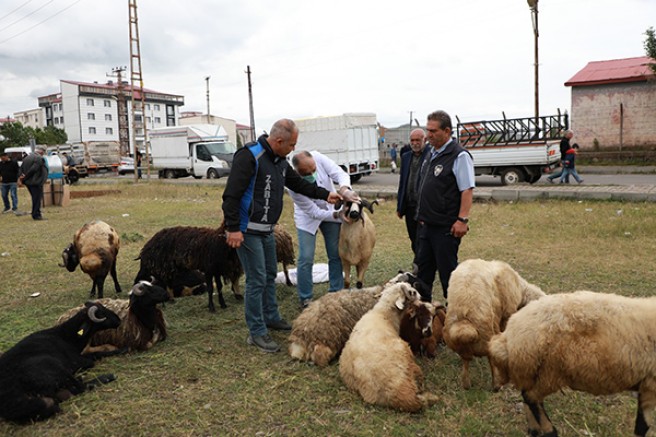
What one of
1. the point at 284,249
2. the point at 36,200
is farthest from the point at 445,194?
the point at 36,200

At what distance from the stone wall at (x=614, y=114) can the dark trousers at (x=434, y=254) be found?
26.4 m

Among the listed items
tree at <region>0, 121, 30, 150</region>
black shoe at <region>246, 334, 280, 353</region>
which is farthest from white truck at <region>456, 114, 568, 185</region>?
tree at <region>0, 121, 30, 150</region>

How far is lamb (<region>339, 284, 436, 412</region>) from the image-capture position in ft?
12.5

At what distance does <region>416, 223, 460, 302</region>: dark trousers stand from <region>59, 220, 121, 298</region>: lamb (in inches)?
178

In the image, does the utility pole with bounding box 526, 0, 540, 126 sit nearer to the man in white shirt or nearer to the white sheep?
the man in white shirt

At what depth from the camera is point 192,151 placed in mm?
31047

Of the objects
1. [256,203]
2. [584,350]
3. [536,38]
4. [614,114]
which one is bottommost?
[584,350]

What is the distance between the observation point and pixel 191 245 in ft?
22.5

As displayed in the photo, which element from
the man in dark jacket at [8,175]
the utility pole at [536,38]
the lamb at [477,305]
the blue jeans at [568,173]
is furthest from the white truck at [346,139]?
the lamb at [477,305]

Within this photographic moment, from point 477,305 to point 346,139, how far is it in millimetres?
18479

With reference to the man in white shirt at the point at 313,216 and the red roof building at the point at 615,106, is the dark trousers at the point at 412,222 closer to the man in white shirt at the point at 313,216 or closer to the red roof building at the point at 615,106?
the man in white shirt at the point at 313,216

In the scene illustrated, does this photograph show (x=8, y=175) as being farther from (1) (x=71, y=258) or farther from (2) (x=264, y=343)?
(2) (x=264, y=343)

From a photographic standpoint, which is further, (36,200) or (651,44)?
(651,44)

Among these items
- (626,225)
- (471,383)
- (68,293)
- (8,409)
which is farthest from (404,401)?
(626,225)
